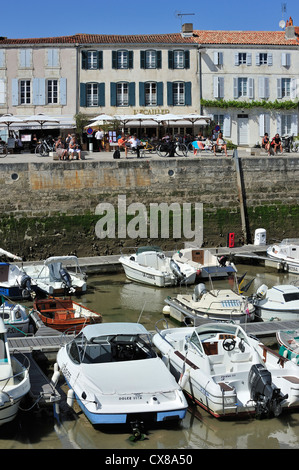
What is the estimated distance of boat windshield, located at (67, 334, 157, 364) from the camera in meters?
11.5

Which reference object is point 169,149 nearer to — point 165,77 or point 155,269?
point 155,269

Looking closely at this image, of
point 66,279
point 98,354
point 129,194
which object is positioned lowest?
point 98,354

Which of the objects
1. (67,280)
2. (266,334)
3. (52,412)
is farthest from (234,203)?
(52,412)

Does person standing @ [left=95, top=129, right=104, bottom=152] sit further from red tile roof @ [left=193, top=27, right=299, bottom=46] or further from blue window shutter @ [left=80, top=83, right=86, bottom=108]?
red tile roof @ [left=193, top=27, right=299, bottom=46]

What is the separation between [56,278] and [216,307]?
15.9 feet

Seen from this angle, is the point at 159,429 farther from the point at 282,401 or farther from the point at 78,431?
the point at 282,401

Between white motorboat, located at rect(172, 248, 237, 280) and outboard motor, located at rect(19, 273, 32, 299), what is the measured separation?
15.1 ft

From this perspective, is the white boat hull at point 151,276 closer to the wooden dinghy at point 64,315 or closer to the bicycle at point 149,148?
the wooden dinghy at point 64,315

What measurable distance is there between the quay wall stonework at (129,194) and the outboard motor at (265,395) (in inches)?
495

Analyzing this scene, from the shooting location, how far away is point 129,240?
76.2ft

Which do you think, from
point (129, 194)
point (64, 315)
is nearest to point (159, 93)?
point (129, 194)

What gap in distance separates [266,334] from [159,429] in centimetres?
442

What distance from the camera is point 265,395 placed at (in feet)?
35.0

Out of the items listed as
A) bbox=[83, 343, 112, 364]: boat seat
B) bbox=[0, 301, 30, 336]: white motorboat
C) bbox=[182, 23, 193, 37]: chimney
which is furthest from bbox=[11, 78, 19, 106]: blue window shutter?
bbox=[83, 343, 112, 364]: boat seat
